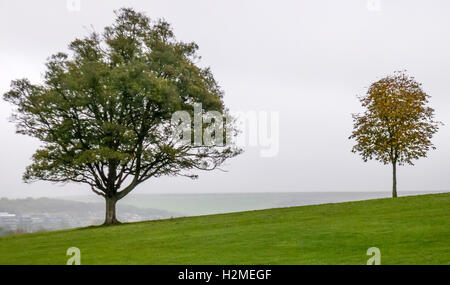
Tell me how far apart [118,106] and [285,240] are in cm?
2263

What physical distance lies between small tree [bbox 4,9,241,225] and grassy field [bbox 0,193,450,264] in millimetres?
8792

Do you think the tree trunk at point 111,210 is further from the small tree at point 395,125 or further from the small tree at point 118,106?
the small tree at point 395,125

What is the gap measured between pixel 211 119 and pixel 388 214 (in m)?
17.3

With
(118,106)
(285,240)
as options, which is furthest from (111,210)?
(285,240)

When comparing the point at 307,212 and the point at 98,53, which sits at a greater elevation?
the point at 98,53

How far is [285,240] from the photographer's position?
21.6m

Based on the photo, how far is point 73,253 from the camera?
22.9 m

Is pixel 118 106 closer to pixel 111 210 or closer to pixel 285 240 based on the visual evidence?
pixel 111 210

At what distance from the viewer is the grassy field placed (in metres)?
17.4

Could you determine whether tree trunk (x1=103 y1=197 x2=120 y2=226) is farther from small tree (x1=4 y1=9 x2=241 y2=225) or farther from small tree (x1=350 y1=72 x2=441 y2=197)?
small tree (x1=350 y1=72 x2=441 y2=197)
